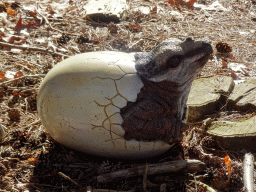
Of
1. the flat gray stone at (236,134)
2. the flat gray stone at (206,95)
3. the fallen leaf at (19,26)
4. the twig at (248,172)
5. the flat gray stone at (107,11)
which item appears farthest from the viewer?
the flat gray stone at (107,11)

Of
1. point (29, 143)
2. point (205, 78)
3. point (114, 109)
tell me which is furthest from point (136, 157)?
point (205, 78)

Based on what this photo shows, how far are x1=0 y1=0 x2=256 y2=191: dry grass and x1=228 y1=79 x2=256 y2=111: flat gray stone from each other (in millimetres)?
592

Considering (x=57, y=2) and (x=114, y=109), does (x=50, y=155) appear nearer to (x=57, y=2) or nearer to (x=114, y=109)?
(x=114, y=109)

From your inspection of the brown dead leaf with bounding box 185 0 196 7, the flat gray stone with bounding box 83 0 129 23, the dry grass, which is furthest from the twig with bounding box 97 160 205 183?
the brown dead leaf with bounding box 185 0 196 7

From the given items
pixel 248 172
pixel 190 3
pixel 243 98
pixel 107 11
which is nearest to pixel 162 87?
pixel 248 172

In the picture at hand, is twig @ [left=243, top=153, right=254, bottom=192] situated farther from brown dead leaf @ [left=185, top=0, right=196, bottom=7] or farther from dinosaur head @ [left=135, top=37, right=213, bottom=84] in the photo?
brown dead leaf @ [left=185, top=0, right=196, bottom=7]

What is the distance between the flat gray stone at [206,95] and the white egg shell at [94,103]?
933mm

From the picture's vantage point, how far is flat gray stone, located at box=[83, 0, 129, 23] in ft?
21.2

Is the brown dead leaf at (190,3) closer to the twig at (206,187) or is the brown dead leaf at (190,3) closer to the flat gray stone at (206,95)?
the flat gray stone at (206,95)

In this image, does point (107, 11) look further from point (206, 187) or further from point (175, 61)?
point (206, 187)

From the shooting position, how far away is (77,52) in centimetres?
536

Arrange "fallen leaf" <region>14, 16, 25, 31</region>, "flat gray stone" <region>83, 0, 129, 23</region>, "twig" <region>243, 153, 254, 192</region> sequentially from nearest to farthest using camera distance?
1. "twig" <region>243, 153, 254, 192</region>
2. "fallen leaf" <region>14, 16, 25, 31</region>
3. "flat gray stone" <region>83, 0, 129, 23</region>

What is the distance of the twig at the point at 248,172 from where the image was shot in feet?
9.94

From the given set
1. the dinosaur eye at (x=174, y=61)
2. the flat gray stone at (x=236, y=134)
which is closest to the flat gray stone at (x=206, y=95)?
the flat gray stone at (x=236, y=134)
